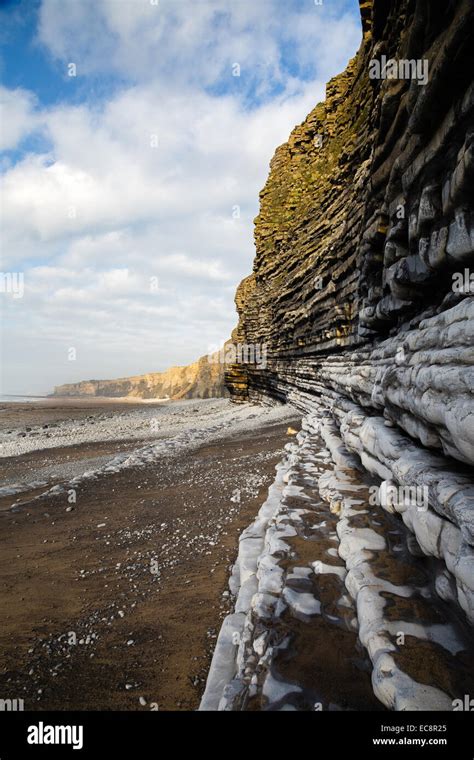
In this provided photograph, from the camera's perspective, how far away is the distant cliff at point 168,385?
71.7 meters

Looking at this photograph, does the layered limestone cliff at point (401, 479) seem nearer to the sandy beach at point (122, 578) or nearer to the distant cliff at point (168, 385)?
the sandy beach at point (122, 578)

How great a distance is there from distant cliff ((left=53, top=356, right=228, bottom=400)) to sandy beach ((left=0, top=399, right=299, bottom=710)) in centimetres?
5641

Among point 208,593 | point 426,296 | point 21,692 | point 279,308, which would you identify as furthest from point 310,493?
point 279,308

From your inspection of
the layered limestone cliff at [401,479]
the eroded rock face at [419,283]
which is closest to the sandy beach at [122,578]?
the layered limestone cliff at [401,479]

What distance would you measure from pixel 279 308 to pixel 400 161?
15882mm

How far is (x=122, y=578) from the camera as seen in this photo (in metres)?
4.35

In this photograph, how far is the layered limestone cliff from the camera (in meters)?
2.04

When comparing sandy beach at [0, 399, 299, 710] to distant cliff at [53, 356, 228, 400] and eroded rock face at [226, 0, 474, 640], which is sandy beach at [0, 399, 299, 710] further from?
distant cliff at [53, 356, 228, 400]

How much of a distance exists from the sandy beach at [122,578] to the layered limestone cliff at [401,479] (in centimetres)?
54

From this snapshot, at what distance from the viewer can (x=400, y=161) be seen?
4.31 metres

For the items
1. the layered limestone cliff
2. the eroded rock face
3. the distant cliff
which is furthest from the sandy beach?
the distant cliff

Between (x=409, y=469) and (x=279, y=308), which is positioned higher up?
(x=279, y=308)

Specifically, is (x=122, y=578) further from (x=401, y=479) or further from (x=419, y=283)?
(x=419, y=283)

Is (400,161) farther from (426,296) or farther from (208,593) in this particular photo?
(208,593)
